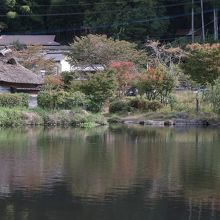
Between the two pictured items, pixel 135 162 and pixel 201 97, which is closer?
pixel 135 162

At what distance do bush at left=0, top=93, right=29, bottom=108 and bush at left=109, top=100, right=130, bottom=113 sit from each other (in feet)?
19.2

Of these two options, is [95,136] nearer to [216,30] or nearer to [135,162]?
[135,162]

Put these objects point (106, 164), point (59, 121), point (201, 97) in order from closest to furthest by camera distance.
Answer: point (106, 164) → point (59, 121) → point (201, 97)

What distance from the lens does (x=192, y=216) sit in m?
12.8

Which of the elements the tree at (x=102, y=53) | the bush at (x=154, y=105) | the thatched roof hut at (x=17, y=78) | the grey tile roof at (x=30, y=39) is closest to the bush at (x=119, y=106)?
the bush at (x=154, y=105)

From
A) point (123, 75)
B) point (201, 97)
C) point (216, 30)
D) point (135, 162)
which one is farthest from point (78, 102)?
point (216, 30)

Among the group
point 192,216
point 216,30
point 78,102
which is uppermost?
point 216,30

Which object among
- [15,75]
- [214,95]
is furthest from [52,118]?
[214,95]

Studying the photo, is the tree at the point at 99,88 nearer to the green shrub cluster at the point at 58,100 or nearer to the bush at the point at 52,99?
the green shrub cluster at the point at 58,100

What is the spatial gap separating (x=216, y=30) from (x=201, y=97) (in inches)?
796

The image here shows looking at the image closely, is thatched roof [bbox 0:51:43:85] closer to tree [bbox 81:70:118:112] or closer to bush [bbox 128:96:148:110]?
tree [bbox 81:70:118:112]

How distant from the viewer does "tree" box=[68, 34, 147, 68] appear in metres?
49.9

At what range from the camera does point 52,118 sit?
35938 mm

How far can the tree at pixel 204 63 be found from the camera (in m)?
40.5
